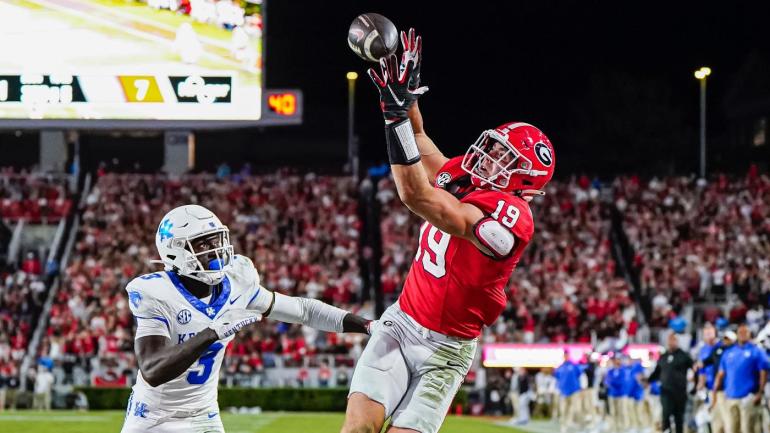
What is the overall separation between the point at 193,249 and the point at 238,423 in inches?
537

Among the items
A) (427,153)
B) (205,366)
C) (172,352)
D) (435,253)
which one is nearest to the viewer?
(172,352)

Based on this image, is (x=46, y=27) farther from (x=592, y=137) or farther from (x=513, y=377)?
(x=592, y=137)

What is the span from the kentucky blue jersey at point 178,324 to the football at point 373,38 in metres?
1.23

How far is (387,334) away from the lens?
5.64 meters

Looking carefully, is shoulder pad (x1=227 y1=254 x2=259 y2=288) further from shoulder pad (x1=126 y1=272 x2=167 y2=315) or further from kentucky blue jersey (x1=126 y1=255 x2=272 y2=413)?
shoulder pad (x1=126 y1=272 x2=167 y2=315)

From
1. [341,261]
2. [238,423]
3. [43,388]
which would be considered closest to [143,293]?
[238,423]

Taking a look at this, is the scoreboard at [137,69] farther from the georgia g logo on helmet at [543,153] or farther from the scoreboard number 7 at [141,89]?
the georgia g logo on helmet at [543,153]

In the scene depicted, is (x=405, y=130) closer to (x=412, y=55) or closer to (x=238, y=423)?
(x=412, y=55)

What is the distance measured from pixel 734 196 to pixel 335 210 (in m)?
9.10

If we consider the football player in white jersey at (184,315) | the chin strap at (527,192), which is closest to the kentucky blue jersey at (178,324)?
the football player in white jersey at (184,315)

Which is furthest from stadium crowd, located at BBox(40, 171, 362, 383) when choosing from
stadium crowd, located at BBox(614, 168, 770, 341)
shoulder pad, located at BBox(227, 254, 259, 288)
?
shoulder pad, located at BBox(227, 254, 259, 288)

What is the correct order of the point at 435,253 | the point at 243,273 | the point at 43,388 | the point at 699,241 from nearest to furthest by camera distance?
the point at 243,273 < the point at 435,253 < the point at 43,388 < the point at 699,241

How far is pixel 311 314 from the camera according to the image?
562 cm

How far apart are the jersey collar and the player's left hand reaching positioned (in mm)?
981
